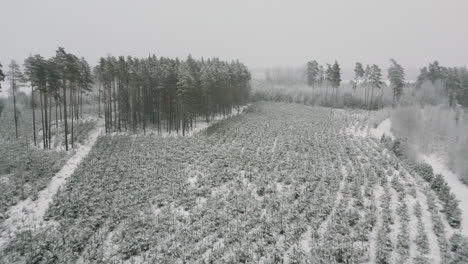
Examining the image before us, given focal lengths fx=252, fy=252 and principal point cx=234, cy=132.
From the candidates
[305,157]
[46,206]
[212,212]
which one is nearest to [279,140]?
[305,157]

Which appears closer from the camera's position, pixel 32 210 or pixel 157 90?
pixel 32 210

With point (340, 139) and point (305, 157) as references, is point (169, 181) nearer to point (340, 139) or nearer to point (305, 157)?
point (305, 157)

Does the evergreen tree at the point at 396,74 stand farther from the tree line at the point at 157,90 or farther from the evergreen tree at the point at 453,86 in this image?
the tree line at the point at 157,90

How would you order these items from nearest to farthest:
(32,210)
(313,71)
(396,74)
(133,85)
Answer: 1. (32,210)
2. (133,85)
3. (396,74)
4. (313,71)

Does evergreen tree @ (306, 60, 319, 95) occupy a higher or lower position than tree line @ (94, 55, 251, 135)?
higher

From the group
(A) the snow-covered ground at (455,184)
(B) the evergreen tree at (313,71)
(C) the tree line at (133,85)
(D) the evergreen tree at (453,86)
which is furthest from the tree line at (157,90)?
(D) the evergreen tree at (453,86)

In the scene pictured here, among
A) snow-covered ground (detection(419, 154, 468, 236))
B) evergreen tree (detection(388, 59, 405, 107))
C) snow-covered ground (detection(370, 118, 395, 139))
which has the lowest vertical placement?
snow-covered ground (detection(419, 154, 468, 236))

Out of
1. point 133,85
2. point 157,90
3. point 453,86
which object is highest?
point 453,86

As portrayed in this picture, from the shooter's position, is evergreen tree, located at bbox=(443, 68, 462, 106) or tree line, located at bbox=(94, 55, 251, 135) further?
evergreen tree, located at bbox=(443, 68, 462, 106)

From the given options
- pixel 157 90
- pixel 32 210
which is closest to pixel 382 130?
pixel 157 90

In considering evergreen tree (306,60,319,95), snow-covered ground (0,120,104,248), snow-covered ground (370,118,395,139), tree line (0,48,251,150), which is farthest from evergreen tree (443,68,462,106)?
snow-covered ground (0,120,104,248)

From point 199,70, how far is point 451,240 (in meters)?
48.0

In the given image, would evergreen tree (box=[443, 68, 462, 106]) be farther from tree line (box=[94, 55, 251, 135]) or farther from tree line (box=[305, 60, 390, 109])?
tree line (box=[94, 55, 251, 135])

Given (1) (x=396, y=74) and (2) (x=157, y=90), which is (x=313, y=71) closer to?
(1) (x=396, y=74)
